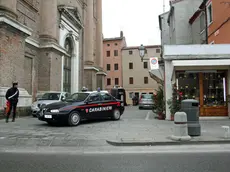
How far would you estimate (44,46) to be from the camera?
1880cm

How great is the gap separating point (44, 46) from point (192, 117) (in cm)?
1434

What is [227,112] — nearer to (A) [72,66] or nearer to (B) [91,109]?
(B) [91,109]

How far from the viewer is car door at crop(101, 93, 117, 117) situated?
1168 centimetres

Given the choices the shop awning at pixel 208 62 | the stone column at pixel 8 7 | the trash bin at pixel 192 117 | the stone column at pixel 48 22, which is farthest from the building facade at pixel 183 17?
the trash bin at pixel 192 117

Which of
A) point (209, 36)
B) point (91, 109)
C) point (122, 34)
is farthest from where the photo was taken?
point (122, 34)

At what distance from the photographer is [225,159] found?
5367 millimetres

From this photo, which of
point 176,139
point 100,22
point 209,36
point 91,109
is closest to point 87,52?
point 100,22

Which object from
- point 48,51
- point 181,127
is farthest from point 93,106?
point 48,51

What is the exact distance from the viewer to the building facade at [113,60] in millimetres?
52875

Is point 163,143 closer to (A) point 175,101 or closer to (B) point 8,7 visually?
(A) point 175,101

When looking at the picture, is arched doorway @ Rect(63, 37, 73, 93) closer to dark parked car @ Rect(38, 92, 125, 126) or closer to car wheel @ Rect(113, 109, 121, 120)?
car wheel @ Rect(113, 109, 121, 120)

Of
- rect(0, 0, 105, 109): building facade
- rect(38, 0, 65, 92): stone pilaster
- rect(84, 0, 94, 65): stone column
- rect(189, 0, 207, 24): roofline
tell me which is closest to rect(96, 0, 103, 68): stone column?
rect(0, 0, 105, 109): building facade

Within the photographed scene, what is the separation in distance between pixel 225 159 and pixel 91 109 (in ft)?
22.0

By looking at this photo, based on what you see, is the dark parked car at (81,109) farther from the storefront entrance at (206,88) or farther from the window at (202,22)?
A: the window at (202,22)
